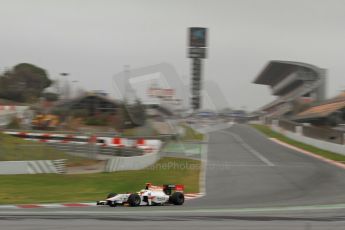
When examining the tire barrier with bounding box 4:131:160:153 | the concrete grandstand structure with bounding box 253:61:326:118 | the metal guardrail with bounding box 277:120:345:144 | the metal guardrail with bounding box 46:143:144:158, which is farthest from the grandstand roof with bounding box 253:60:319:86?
Answer: the metal guardrail with bounding box 46:143:144:158

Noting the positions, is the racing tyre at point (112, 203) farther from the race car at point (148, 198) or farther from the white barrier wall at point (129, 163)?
the white barrier wall at point (129, 163)

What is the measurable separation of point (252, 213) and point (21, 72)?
8880cm

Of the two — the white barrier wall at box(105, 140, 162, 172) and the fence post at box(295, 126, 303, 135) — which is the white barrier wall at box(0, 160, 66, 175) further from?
the fence post at box(295, 126, 303, 135)

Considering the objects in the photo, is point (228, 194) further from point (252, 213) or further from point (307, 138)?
point (307, 138)

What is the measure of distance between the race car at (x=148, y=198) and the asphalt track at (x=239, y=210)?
335mm

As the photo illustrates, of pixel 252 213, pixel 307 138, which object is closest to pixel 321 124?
pixel 307 138

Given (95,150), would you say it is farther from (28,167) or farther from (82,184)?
(82,184)

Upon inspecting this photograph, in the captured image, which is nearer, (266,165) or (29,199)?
(29,199)

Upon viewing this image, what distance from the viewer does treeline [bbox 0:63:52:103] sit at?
81.1m

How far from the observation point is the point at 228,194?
13.4m

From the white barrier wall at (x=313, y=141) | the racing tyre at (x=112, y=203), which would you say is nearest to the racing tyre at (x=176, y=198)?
the racing tyre at (x=112, y=203)

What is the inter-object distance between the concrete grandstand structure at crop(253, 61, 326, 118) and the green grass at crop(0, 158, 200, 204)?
57.5 meters

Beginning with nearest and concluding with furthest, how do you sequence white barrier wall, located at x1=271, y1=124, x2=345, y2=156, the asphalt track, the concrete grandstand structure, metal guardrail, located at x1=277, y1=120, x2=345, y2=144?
the asphalt track → white barrier wall, located at x1=271, y1=124, x2=345, y2=156 → metal guardrail, located at x1=277, y1=120, x2=345, y2=144 → the concrete grandstand structure

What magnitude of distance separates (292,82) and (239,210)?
105159 mm
